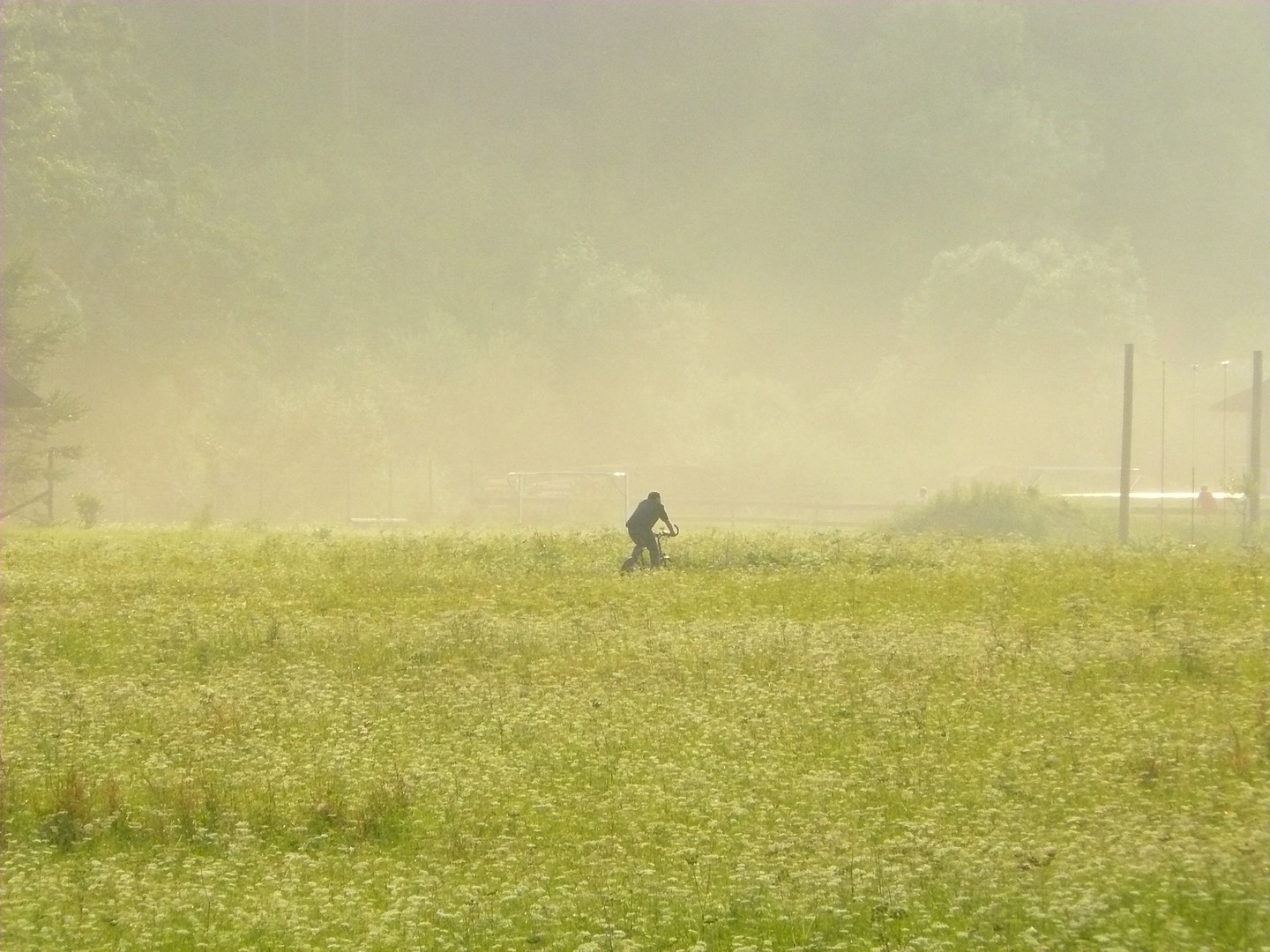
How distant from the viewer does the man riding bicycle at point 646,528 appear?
2717 centimetres

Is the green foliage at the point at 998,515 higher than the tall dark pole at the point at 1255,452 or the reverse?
the reverse

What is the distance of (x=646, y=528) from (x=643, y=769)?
1409 centimetres

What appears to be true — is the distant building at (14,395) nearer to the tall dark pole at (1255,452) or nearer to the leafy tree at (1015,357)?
the tall dark pole at (1255,452)

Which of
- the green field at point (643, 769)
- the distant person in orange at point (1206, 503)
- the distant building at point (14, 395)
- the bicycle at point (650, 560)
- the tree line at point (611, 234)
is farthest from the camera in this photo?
the tree line at point (611, 234)

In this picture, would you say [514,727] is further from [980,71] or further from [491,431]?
[980,71]

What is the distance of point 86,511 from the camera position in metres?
48.2

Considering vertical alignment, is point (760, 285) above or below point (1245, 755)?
above

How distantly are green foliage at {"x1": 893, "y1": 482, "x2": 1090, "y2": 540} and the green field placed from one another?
63.9 feet

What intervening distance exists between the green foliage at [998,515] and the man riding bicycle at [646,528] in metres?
16.5

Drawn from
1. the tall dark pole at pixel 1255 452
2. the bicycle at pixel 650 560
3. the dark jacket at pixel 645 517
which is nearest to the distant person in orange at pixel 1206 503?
the tall dark pole at pixel 1255 452

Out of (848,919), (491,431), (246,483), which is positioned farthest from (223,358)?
(848,919)

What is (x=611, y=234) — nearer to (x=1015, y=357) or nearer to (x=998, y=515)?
(x=1015, y=357)

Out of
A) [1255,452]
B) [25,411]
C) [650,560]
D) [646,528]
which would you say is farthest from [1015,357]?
[646,528]

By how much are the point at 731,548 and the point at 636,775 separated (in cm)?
1720
